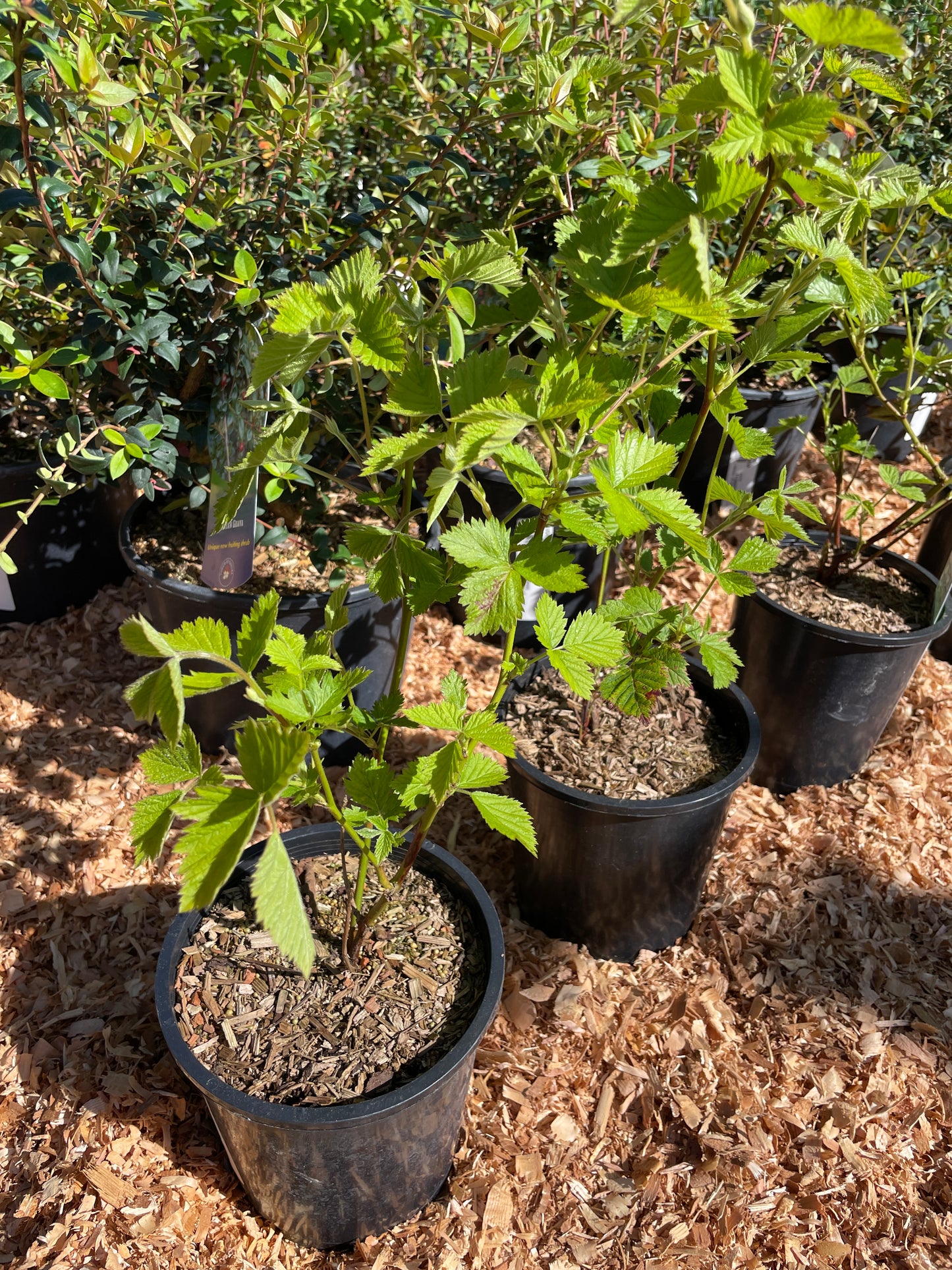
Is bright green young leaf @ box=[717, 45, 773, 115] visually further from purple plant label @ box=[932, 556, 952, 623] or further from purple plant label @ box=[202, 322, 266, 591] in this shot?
purple plant label @ box=[932, 556, 952, 623]

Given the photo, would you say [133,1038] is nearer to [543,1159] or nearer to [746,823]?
[543,1159]

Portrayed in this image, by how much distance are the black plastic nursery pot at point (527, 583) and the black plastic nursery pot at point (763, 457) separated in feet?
1.53

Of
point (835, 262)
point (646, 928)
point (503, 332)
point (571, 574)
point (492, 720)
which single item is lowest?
point (646, 928)

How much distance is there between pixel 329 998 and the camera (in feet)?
3.67

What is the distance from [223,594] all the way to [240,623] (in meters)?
0.07

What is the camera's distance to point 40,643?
6.61ft

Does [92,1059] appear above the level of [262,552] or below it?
below

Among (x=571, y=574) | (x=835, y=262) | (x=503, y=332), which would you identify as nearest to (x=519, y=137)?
(x=503, y=332)

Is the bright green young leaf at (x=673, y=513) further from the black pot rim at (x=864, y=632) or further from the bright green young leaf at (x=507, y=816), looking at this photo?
the black pot rim at (x=864, y=632)

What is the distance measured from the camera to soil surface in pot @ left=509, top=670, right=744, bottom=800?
1439 millimetres

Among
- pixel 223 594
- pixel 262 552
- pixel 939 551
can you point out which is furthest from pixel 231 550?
pixel 939 551

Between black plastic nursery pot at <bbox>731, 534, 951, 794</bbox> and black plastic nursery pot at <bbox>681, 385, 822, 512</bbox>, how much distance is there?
22.2 inches

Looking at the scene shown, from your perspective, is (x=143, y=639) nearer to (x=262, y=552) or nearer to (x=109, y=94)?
(x=109, y=94)

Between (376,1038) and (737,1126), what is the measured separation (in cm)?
57
